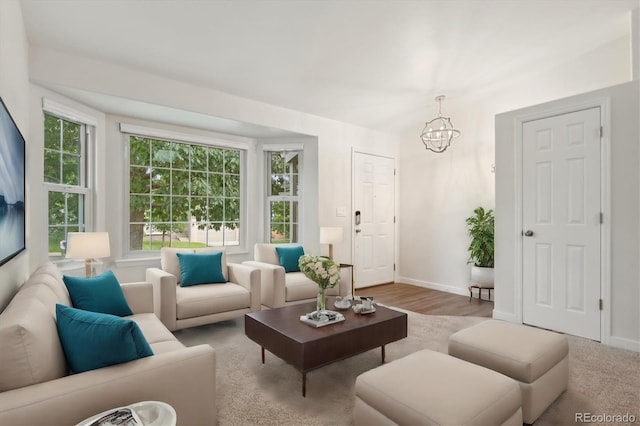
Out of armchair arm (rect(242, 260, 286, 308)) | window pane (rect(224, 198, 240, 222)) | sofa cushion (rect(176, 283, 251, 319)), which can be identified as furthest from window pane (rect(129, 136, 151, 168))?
armchair arm (rect(242, 260, 286, 308))

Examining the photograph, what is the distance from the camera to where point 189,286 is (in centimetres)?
349

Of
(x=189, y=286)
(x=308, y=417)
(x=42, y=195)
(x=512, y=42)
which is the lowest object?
(x=308, y=417)

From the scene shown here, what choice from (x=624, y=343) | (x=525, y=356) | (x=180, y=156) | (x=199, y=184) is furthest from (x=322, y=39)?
(x=624, y=343)

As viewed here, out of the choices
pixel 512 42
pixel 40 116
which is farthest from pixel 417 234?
pixel 40 116

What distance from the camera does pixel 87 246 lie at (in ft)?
9.64

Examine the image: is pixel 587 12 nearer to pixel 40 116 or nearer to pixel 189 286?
pixel 189 286

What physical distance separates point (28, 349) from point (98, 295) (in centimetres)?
117

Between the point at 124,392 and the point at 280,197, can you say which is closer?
the point at 124,392

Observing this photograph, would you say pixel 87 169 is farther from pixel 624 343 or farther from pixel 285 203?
pixel 624 343

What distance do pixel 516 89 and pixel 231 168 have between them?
13.3 feet

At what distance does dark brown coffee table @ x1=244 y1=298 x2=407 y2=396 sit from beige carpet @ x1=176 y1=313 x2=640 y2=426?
0.18m

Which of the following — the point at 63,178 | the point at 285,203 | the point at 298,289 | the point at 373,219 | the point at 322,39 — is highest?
the point at 322,39

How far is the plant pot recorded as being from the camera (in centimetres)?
447

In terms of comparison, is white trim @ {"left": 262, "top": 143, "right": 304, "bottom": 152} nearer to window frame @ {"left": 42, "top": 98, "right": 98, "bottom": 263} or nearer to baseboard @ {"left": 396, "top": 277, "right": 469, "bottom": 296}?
window frame @ {"left": 42, "top": 98, "right": 98, "bottom": 263}
